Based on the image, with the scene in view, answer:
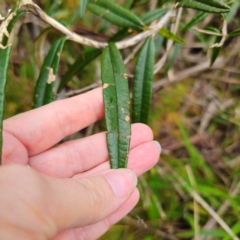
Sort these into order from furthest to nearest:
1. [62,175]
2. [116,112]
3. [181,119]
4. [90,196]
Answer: [181,119]
[62,175]
[116,112]
[90,196]

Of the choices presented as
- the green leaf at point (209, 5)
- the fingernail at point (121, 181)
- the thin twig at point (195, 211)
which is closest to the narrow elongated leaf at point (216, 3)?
the green leaf at point (209, 5)

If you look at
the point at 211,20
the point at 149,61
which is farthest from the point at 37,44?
the point at 211,20

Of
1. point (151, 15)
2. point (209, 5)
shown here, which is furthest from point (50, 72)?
point (209, 5)

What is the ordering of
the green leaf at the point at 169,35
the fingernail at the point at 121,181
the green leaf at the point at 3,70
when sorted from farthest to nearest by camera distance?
1. the green leaf at the point at 169,35
2. the fingernail at the point at 121,181
3. the green leaf at the point at 3,70

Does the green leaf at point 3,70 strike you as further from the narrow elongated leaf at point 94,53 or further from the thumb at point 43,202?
the narrow elongated leaf at point 94,53

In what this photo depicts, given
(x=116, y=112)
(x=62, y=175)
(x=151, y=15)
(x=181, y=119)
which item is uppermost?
(x=151, y=15)

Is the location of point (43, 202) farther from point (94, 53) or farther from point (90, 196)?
point (94, 53)
